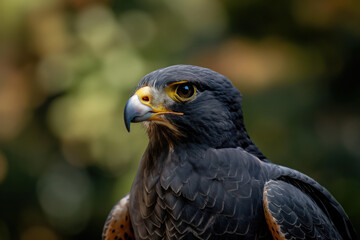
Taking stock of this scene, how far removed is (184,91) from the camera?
98.7 inches

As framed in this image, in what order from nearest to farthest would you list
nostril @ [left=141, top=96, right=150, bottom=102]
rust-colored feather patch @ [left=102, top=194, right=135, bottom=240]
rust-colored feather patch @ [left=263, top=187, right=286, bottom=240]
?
rust-colored feather patch @ [left=263, top=187, right=286, bottom=240], nostril @ [left=141, top=96, right=150, bottom=102], rust-colored feather patch @ [left=102, top=194, right=135, bottom=240]

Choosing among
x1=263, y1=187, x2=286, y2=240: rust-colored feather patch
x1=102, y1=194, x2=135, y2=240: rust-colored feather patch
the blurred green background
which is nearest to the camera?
x1=263, y1=187, x2=286, y2=240: rust-colored feather patch

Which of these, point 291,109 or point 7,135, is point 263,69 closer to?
point 291,109

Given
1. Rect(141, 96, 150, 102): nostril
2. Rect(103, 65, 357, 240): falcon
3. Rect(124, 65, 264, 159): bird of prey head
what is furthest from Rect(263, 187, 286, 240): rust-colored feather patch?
Rect(141, 96, 150, 102): nostril

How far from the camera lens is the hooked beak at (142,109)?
2375 millimetres

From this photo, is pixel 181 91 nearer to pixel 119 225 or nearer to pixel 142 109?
pixel 142 109

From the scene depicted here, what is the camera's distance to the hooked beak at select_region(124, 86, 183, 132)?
2.38 meters

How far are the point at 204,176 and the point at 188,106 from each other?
0.40 m

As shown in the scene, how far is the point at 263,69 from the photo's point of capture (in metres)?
5.65

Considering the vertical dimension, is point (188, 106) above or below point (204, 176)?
above

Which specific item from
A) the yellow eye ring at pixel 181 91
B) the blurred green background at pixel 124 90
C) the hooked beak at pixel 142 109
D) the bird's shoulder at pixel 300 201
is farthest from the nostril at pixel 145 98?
the blurred green background at pixel 124 90

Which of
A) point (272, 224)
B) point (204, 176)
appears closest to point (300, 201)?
point (272, 224)

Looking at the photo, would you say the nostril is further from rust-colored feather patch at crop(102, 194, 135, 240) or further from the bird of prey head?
rust-colored feather patch at crop(102, 194, 135, 240)

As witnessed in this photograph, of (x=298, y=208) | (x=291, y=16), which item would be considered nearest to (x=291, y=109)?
(x=291, y=16)
